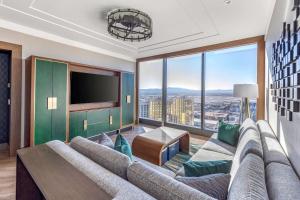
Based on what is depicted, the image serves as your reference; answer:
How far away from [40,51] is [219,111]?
4522mm

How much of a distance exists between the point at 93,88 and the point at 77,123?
99cm

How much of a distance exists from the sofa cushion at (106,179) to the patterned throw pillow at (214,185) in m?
0.31

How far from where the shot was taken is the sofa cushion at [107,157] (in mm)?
1083

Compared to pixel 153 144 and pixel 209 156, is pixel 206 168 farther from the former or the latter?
pixel 153 144

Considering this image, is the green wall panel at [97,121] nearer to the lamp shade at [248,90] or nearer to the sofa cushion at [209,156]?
the sofa cushion at [209,156]

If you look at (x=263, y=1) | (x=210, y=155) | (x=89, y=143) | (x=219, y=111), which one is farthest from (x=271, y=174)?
(x=219, y=111)

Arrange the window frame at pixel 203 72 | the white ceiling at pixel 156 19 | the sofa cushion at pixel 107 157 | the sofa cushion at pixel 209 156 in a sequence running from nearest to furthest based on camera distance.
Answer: the sofa cushion at pixel 107 157, the sofa cushion at pixel 209 156, the white ceiling at pixel 156 19, the window frame at pixel 203 72

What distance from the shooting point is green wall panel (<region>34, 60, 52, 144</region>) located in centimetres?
300

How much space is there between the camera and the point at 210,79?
4.41m

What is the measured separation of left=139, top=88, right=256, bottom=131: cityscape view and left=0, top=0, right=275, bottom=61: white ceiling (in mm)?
1467

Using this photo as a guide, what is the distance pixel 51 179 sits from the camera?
A: 0.96 m

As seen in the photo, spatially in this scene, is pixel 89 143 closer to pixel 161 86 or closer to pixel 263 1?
pixel 263 1

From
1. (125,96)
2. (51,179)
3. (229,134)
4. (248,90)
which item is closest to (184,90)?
(125,96)

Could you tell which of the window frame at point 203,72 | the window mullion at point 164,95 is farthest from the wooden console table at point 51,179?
the window mullion at point 164,95
